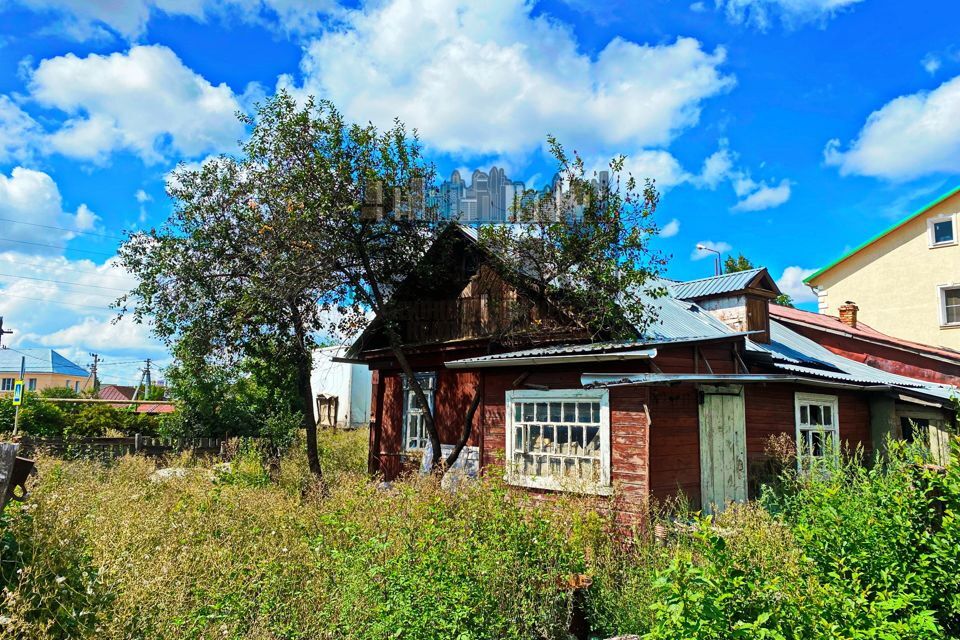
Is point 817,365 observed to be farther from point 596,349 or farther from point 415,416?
point 415,416

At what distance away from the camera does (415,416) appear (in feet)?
46.8

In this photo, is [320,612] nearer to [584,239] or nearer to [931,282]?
[584,239]

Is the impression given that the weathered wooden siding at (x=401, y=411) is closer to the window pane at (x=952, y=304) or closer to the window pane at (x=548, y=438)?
the window pane at (x=548, y=438)

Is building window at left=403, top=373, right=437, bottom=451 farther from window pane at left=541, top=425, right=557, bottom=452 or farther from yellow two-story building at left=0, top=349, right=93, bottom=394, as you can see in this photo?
yellow two-story building at left=0, top=349, right=93, bottom=394

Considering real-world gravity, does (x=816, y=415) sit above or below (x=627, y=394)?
below

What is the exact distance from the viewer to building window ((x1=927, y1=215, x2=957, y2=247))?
64.0 ft

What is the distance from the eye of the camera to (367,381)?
29.5 m

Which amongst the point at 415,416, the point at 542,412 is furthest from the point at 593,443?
the point at 415,416

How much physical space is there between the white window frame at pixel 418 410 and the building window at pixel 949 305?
663 inches

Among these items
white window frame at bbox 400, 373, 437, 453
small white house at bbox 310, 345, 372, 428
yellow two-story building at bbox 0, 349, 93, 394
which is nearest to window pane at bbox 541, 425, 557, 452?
white window frame at bbox 400, 373, 437, 453

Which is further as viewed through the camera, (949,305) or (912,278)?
(912,278)

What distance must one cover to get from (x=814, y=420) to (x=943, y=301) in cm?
1171

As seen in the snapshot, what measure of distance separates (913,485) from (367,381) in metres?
26.3

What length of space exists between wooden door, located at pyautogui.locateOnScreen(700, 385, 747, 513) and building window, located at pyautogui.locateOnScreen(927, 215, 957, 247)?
14.8m
